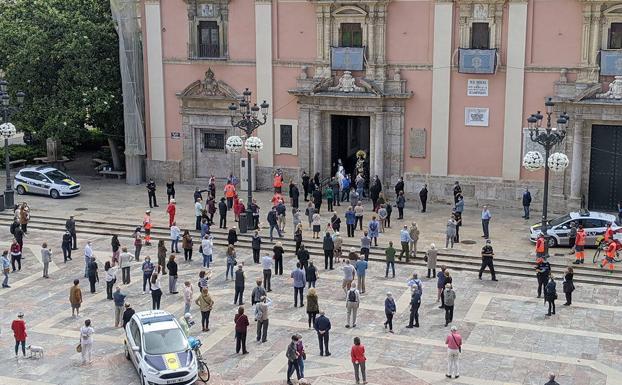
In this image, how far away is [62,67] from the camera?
44.9 metres

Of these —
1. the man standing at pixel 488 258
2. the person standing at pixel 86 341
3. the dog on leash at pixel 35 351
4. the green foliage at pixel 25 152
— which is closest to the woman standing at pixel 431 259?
the man standing at pixel 488 258

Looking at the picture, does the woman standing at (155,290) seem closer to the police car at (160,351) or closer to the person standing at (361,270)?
the police car at (160,351)

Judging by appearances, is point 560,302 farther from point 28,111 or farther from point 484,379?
point 28,111

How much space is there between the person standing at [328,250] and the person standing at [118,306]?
7524 millimetres

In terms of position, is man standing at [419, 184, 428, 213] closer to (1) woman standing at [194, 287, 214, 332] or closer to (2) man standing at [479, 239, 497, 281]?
Answer: (2) man standing at [479, 239, 497, 281]

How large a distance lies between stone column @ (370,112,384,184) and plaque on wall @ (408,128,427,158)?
48.8 inches

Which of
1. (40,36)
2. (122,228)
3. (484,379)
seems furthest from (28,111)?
(484,379)

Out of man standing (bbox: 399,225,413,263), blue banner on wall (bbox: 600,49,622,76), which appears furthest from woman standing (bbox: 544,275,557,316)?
blue banner on wall (bbox: 600,49,622,76)

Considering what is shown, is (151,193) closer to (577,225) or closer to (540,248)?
(540,248)

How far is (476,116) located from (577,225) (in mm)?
8146

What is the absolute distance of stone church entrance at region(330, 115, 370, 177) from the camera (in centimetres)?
4216

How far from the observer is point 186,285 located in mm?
26672

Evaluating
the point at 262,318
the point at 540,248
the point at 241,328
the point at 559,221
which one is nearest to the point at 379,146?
the point at 559,221

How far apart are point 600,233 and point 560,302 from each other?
5.50m
